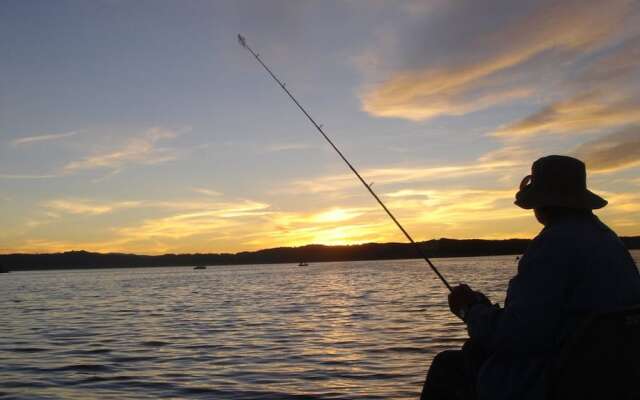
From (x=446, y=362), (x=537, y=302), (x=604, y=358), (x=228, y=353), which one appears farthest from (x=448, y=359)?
(x=228, y=353)

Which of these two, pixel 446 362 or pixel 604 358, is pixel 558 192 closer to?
pixel 604 358

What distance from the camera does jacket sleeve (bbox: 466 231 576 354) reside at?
10.8 feet

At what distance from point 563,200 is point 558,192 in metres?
0.06

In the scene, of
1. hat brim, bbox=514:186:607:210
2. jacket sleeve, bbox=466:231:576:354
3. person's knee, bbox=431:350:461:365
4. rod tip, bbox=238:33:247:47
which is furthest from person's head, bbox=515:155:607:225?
rod tip, bbox=238:33:247:47

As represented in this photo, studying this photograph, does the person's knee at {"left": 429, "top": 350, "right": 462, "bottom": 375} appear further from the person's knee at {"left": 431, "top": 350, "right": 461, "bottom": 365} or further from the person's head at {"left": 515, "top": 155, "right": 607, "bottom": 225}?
the person's head at {"left": 515, "top": 155, "right": 607, "bottom": 225}

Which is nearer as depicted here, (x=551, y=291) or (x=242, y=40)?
(x=551, y=291)

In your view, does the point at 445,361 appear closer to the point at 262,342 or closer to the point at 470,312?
the point at 470,312

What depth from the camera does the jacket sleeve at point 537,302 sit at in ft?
10.8

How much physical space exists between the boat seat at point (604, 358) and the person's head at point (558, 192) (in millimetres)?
736

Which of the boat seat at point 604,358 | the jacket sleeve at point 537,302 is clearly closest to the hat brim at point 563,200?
the jacket sleeve at point 537,302

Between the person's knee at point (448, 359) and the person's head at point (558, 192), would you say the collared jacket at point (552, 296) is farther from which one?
the person's knee at point (448, 359)

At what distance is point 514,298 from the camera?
11.2 ft

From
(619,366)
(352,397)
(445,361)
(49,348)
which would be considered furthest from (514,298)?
(49,348)

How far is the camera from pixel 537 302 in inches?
130
